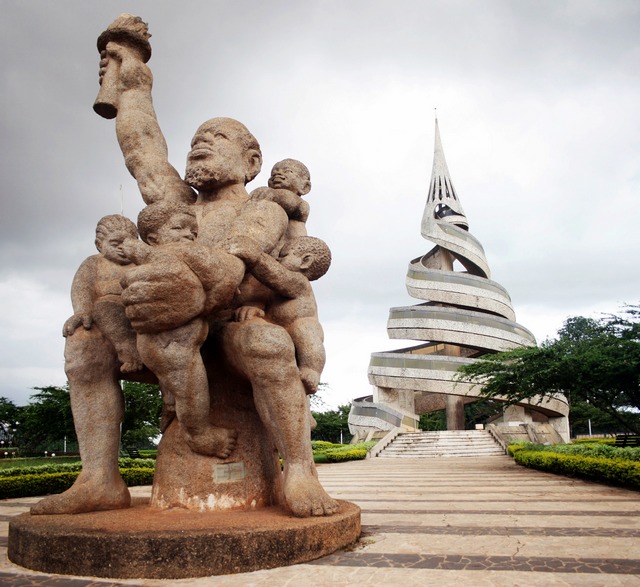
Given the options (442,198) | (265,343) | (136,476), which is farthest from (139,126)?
(442,198)

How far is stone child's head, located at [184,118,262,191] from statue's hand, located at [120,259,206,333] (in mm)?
1506

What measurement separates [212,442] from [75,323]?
4.61 feet

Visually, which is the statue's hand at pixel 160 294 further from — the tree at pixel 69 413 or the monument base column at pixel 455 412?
the monument base column at pixel 455 412

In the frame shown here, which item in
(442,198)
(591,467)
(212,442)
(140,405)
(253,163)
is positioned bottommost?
(591,467)

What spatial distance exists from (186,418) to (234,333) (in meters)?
0.71

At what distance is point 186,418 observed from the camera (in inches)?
167

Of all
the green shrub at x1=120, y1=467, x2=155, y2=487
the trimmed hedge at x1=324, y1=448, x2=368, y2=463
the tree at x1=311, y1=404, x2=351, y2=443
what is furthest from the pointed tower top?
the green shrub at x1=120, y1=467, x2=155, y2=487

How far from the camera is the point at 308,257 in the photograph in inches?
187

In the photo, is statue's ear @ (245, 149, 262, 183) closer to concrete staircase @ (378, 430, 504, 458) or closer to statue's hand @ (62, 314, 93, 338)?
statue's hand @ (62, 314, 93, 338)

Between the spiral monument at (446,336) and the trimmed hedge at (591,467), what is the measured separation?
12.0 m

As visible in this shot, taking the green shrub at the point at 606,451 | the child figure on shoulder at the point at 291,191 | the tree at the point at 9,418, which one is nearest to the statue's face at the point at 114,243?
the child figure on shoulder at the point at 291,191

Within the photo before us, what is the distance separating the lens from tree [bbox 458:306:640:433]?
1434cm

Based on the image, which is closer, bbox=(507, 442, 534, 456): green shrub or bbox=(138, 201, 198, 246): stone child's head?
bbox=(138, 201, 198, 246): stone child's head

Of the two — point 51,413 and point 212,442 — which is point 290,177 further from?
point 51,413
